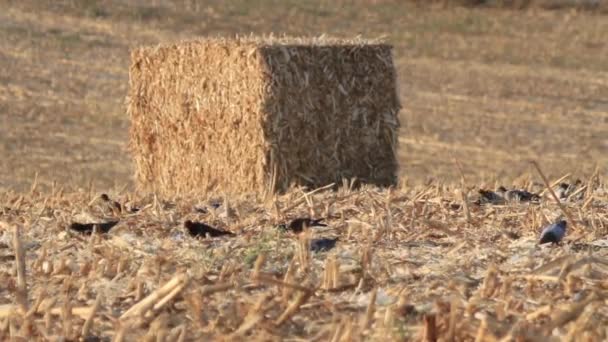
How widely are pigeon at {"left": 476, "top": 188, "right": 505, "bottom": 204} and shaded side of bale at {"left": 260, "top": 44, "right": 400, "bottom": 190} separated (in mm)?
4239

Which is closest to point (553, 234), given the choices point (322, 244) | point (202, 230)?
point (322, 244)

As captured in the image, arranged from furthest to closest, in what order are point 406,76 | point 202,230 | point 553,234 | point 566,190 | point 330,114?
point 406,76, point 330,114, point 566,190, point 202,230, point 553,234

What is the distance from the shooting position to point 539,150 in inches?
636

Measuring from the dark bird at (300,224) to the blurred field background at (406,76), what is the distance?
8578 millimetres

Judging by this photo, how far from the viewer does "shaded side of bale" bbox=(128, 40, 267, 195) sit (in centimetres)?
862

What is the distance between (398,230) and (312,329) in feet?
3.54

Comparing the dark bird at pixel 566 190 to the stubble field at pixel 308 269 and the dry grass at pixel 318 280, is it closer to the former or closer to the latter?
the stubble field at pixel 308 269

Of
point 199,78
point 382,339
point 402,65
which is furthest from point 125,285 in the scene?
point 402,65

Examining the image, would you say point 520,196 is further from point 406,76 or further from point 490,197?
point 406,76

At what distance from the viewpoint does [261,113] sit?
28.0 feet

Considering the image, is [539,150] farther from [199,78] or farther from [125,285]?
[125,285]

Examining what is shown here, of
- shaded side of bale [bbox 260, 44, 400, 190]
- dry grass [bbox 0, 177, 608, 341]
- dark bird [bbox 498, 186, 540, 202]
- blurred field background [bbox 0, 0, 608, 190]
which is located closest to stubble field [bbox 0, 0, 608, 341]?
dry grass [bbox 0, 177, 608, 341]

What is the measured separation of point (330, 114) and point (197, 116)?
0.95 m

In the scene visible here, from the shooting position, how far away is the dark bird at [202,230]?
3.33m
